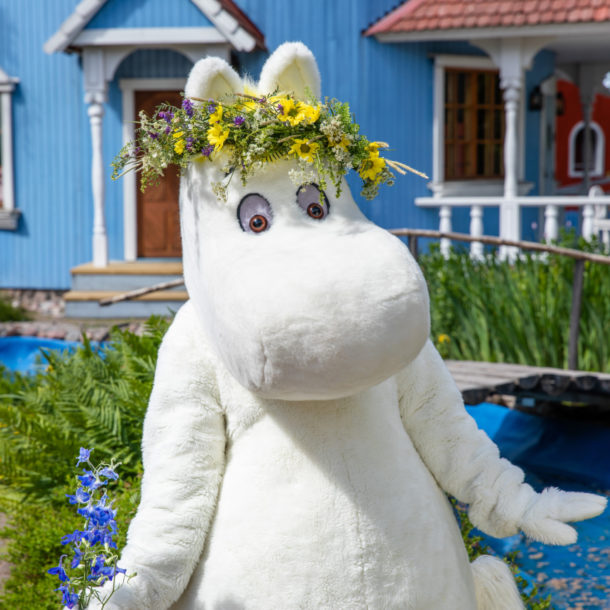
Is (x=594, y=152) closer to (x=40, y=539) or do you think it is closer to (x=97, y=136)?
(x=97, y=136)

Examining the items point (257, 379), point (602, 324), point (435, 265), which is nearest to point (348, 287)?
point (257, 379)

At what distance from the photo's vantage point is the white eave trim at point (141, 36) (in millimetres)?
9969

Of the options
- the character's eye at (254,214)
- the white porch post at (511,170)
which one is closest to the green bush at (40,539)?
the character's eye at (254,214)

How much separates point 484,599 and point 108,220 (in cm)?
943

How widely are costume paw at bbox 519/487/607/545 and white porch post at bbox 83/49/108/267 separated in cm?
880

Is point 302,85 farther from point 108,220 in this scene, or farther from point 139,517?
point 108,220

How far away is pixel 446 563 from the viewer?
6.79 feet

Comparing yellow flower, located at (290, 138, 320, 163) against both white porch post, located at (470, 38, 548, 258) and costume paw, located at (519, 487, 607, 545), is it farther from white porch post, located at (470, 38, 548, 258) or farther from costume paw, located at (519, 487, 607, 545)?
white porch post, located at (470, 38, 548, 258)

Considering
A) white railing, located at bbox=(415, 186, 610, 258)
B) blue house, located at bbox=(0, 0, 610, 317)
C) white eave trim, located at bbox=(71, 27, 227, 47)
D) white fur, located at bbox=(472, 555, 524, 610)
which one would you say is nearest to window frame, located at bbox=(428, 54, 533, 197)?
blue house, located at bbox=(0, 0, 610, 317)

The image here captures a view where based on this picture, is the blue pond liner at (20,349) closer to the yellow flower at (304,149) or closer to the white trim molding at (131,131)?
the white trim molding at (131,131)

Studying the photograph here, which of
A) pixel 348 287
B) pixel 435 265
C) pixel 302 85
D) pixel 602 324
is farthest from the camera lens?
pixel 435 265

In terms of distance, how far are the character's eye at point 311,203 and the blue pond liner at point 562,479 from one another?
7.59ft

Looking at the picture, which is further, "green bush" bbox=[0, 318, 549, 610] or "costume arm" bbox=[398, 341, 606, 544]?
"green bush" bbox=[0, 318, 549, 610]

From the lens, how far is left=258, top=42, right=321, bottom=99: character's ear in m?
2.16
